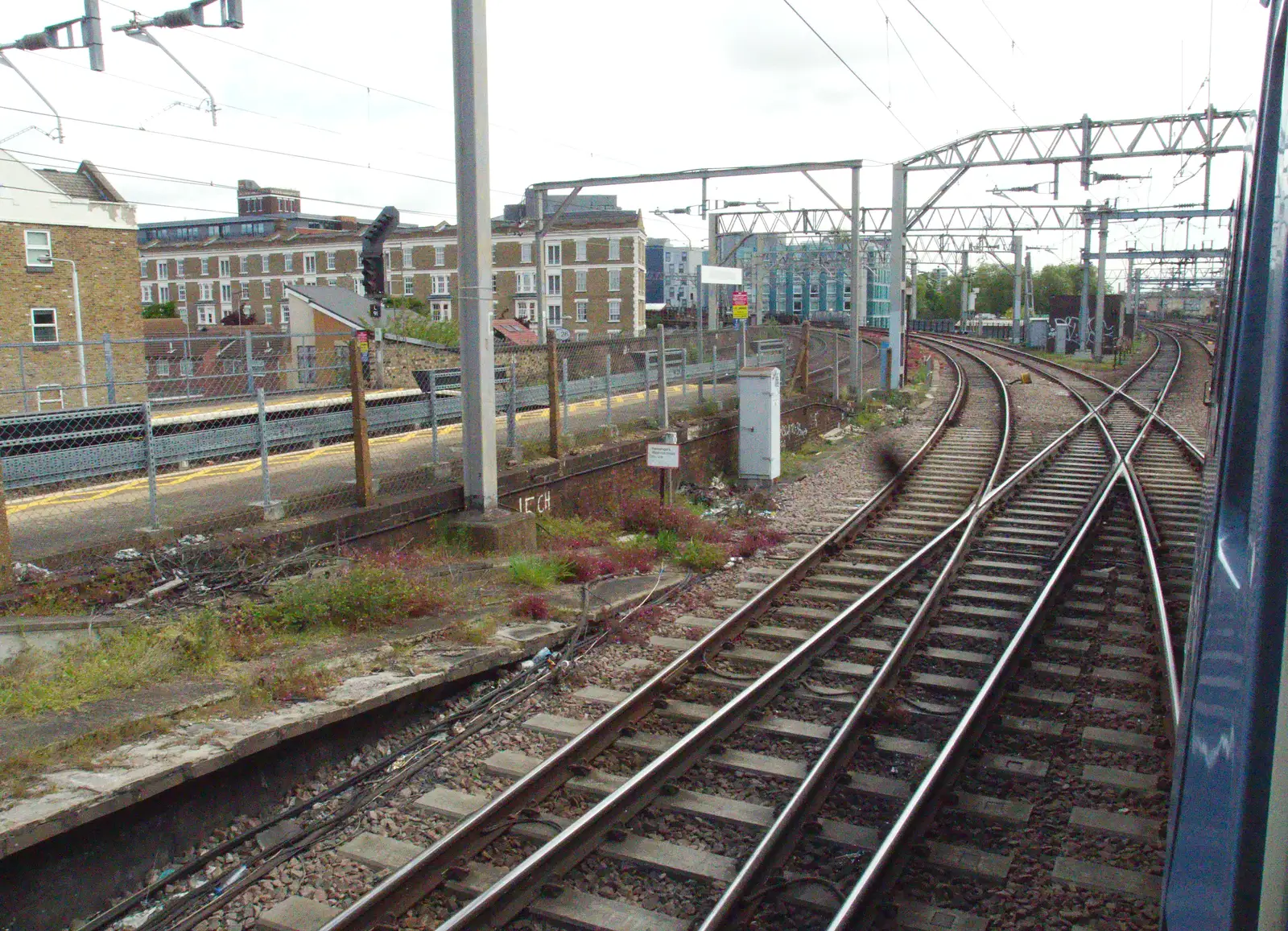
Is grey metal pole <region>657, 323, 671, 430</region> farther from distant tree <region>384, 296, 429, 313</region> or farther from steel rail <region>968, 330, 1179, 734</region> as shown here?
distant tree <region>384, 296, 429, 313</region>

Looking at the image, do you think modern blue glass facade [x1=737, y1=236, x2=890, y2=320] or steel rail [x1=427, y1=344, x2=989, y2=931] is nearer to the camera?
steel rail [x1=427, y1=344, x2=989, y2=931]

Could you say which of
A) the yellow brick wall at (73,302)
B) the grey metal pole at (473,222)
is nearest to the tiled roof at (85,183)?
the yellow brick wall at (73,302)

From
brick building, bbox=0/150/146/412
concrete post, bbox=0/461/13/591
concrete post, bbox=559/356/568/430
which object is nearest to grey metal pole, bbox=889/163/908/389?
concrete post, bbox=559/356/568/430

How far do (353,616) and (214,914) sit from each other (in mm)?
3487

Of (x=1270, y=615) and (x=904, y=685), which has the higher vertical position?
(x=1270, y=615)

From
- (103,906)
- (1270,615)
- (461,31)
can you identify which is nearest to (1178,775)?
(1270,615)

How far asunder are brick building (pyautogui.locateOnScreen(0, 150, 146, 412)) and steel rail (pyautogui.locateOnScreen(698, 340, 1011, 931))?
31.1 meters

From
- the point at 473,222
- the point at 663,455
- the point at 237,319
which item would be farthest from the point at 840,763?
the point at 237,319

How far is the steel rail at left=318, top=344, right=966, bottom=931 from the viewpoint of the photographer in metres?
4.59

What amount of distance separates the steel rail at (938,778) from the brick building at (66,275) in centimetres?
3173

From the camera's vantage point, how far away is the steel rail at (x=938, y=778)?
4599mm

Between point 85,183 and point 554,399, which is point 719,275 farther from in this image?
point 85,183

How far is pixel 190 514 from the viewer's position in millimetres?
9359

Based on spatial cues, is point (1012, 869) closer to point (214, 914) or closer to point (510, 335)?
point (214, 914)
